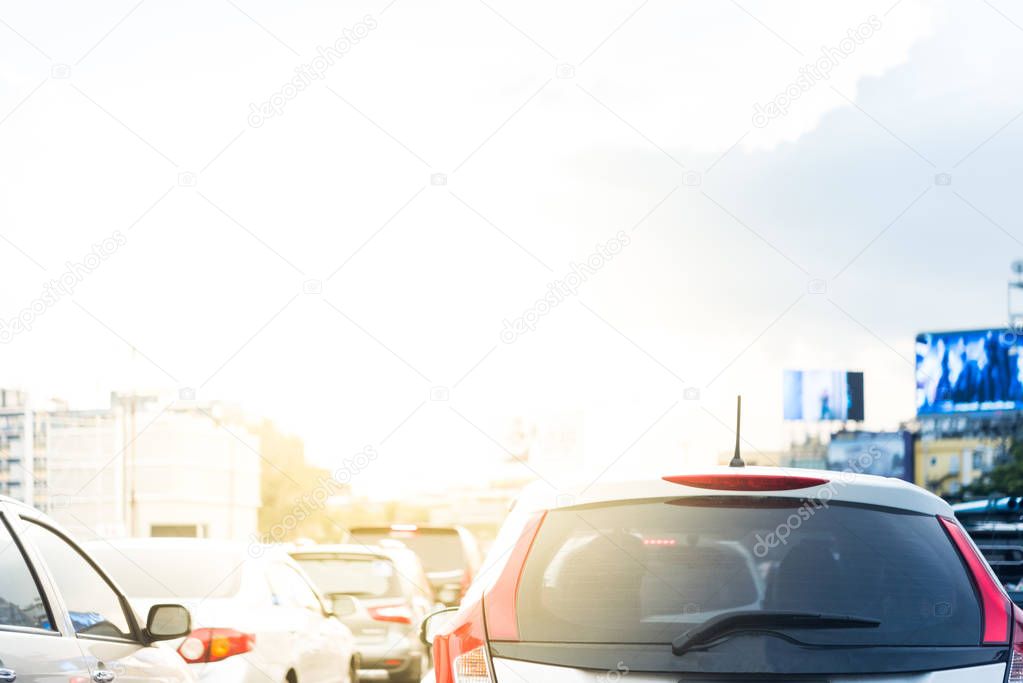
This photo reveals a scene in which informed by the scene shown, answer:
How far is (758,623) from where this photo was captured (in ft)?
12.1

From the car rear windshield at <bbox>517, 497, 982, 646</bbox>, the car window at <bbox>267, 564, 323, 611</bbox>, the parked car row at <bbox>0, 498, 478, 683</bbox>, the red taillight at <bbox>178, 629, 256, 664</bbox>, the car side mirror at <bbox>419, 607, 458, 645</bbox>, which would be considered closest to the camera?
the car rear windshield at <bbox>517, 497, 982, 646</bbox>

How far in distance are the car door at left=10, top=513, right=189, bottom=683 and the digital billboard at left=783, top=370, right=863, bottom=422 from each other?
53317 mm

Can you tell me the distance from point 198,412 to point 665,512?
286 feet

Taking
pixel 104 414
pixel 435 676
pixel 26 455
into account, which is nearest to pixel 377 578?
pixel 435 676

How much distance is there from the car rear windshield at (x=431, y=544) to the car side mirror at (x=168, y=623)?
39.8 ft

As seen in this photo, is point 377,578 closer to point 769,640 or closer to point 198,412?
point 769,640

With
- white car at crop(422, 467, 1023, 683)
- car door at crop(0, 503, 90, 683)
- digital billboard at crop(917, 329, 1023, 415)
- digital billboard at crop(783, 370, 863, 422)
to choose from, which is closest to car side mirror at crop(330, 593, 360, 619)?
car door at crop(0, 503, 90, 683)

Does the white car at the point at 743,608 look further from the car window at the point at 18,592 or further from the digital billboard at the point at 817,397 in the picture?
the digital billboard at the point at 817,397

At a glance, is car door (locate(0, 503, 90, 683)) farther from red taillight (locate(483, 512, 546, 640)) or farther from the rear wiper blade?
the rear wiper blade

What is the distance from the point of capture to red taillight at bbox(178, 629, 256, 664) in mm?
7145

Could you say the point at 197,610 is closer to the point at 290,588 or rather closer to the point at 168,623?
the point at 290,588

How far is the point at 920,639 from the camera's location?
3725mm

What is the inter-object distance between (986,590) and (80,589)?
313cm

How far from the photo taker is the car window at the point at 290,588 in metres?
8.48
